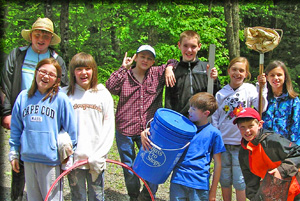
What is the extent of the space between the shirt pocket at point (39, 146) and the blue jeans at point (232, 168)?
2007 mm

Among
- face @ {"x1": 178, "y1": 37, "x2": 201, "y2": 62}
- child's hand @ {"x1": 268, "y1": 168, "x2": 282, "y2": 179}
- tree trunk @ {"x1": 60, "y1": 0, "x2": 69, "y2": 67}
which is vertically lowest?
child's hand @ {"x1": 268, "y1": 168, "x2": 282, "y2": 179}

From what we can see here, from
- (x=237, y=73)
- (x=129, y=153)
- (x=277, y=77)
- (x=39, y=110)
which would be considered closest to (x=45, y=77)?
(x=39, y=110)

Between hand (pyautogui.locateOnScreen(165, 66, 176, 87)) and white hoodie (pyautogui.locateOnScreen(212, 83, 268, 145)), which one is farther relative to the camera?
white hoodie (pyautogui.locateOnScreen(212, 83, 268, 145))

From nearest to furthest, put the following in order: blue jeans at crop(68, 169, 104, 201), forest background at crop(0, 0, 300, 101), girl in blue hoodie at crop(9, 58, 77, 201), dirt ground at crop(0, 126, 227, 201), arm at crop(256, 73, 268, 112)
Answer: girl in blue hoodie at crop(9, 58, 77, 201) → blue jeans at crop(68, 169, 104, 201) → arm at crop(256, 73, 268, 112) → dirt ground at crop(0, 126, 227, 201) → forest background at crop(0, 0, 300, 101)

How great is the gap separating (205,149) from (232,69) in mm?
1260

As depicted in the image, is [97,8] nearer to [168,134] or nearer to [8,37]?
[8,37]

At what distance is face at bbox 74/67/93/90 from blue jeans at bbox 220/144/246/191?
6.06ft

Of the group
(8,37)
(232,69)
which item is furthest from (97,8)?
(232,69)

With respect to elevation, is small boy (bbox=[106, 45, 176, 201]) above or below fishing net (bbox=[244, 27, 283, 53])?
below

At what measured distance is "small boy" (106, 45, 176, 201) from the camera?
3668 millimetres

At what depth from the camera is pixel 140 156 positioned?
10.3ft

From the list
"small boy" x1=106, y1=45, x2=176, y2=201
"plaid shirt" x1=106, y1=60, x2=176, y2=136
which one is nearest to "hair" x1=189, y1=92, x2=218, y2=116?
"small boy" x1=106, y1=45, x2=176, y2=201

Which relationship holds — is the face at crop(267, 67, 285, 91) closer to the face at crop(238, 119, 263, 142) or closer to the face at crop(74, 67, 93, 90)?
the face at crop(238, 119, 263, 142)

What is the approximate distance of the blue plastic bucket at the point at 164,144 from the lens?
9.32 ft
